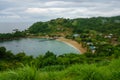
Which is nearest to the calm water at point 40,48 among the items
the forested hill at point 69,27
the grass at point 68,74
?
the forested hill at point 69,27

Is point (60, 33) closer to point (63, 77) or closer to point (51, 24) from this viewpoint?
point (51, 24)

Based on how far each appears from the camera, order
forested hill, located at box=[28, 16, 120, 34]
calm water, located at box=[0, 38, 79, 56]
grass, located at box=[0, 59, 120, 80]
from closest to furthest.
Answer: grass, located at box=[0, 59, 120, 80] < calm water, located at box=[0, 38, 79, 56] < forested hill, located at box=[28, 16, 120, 34]

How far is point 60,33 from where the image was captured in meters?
69.8

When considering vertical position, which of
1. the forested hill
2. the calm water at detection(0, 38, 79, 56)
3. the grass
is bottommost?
the calm water at detection(0, 38, 79, 56)

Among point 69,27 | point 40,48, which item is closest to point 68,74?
point 40,48

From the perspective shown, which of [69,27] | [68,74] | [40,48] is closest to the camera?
[68,74]

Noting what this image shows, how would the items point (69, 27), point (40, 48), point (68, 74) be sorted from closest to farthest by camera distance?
1. point (68, 74)
2. point (40, 48)
3. point (69, 27)

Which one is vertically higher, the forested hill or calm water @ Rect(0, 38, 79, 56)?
the forested hill

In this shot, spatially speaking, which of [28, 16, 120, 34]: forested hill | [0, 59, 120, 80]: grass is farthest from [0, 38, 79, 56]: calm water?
[0, 59, 120, 80]: grass

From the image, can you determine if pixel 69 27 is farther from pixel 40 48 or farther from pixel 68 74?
pixel 68 74

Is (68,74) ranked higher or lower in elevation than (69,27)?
higher

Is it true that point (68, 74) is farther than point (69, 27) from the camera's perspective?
No

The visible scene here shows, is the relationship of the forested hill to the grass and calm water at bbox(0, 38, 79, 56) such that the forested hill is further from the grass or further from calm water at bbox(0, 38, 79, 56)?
the grass

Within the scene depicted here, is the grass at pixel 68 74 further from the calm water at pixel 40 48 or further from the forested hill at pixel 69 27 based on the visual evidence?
the forested hill at pixel 69 27
